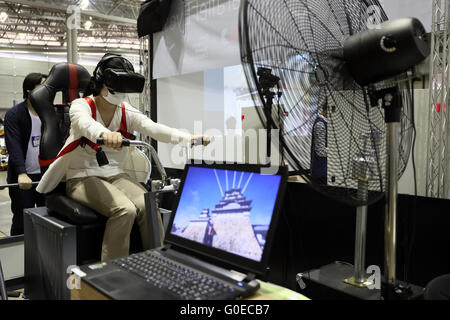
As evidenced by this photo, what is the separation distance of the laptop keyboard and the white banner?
7.27 ft

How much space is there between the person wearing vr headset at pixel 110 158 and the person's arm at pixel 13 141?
3.26ft

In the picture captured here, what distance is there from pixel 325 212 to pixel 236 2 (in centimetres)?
181

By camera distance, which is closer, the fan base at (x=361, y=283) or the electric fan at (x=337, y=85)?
the electric fan at (x=337, y=85)

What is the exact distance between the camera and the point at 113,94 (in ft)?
6.41

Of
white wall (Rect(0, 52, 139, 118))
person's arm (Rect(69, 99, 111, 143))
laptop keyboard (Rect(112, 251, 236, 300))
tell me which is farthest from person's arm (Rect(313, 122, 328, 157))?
white wall (Rect(0, 52, 139, 118))

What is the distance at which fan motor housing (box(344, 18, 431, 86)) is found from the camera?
3.08ft

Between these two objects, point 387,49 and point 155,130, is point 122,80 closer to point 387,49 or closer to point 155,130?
point 155,130

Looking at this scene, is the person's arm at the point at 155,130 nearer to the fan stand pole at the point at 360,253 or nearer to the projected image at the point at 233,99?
the fan stand pole at the point at 360,253

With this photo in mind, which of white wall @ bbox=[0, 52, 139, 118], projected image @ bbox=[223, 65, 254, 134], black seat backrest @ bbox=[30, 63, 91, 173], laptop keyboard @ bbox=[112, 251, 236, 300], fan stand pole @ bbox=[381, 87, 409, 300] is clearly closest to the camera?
laptop keyboard @ bbox=[112, 251, 236, 300]

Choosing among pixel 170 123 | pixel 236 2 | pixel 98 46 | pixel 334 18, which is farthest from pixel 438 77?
pixel 98 46

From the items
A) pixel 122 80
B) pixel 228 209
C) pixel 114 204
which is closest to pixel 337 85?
pixel 228 209

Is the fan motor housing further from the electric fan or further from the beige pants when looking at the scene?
the beige pants

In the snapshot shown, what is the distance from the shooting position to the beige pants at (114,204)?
186 cm

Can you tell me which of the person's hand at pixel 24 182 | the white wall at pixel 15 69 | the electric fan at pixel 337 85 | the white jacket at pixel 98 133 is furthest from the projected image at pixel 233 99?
the white wall at pixel 15 69
